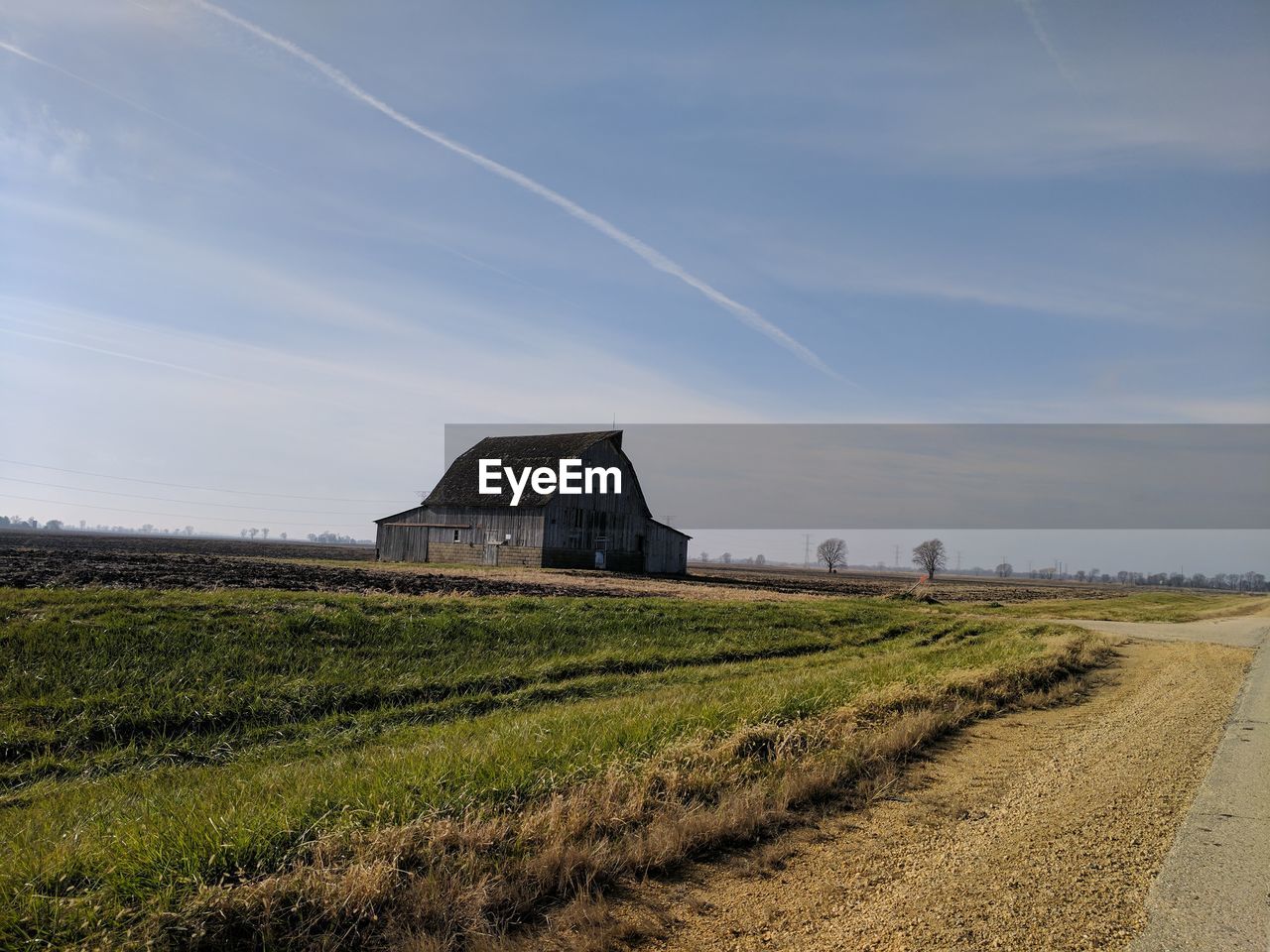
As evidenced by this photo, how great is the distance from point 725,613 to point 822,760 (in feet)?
55.4

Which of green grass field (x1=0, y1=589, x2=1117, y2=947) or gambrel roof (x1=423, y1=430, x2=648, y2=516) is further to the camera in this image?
gambrel roof (x1=423, y1=430, x2=648, y2=516)

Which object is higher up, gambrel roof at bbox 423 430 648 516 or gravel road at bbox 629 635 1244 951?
gambrel roof at bbox 423 430 648 516

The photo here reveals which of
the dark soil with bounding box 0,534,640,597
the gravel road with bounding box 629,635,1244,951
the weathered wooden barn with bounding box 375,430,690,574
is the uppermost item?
the weathered wooden barn with bounding box 375,430,690,574

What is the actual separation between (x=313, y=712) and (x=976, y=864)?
9694 mm

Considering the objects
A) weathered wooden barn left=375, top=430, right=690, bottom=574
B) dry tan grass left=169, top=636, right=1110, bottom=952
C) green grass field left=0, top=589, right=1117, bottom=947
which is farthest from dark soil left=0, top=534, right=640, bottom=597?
dry tan grass left=169, top=636, right=1110, bottom=952

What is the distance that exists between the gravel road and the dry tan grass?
42 centimetres

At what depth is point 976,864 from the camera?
6.04 meters

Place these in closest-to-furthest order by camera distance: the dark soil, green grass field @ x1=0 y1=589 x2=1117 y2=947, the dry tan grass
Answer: the dry tan grass < green grass field @ x1=0 y1=589 x2=1117 y2=947 < the dark soil

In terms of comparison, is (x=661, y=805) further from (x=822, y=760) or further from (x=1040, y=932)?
(x=1040, y=932)

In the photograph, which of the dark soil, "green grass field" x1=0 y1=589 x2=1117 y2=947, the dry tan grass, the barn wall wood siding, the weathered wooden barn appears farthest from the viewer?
the weathered wooden barn

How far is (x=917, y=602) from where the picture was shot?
41375 millimetres

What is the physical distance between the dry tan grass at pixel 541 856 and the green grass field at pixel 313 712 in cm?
18

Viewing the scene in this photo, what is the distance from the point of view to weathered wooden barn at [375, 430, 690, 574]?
171 feet

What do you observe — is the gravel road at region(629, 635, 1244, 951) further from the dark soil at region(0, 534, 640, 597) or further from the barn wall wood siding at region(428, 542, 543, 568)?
the barn wall wood siding at region(428, 542, 543, 568)
